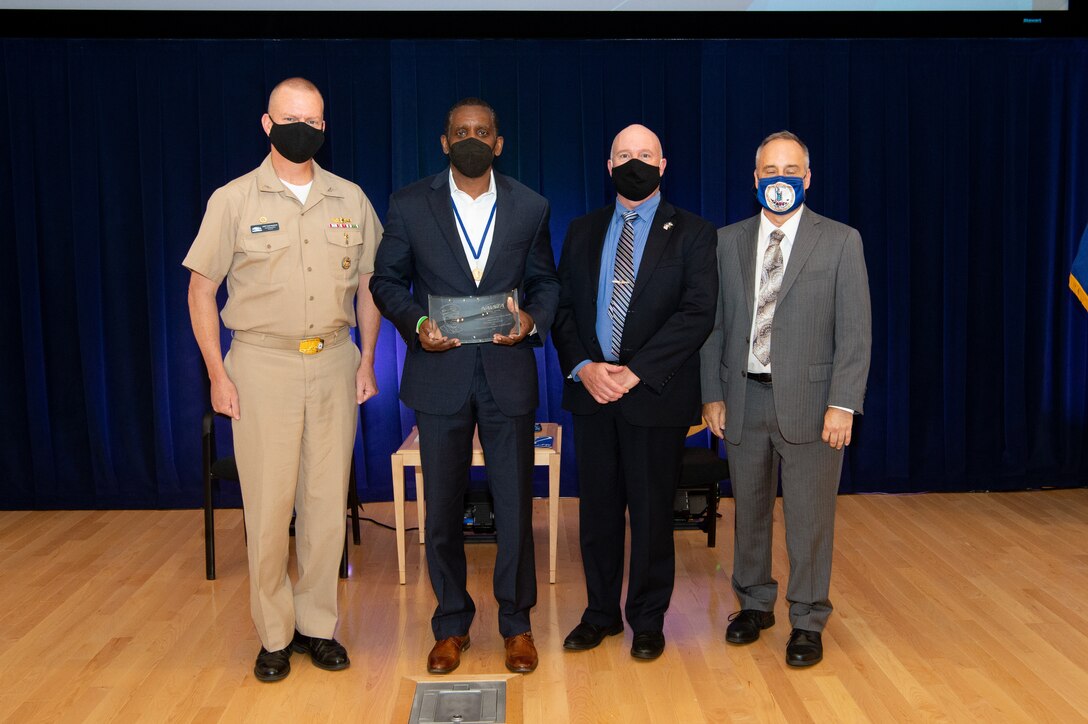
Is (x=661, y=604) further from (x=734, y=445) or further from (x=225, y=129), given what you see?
(x=225, y=129)

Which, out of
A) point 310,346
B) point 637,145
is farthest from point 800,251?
point 310,346

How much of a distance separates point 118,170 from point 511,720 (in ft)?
12.7

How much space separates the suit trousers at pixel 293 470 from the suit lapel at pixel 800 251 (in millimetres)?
1376

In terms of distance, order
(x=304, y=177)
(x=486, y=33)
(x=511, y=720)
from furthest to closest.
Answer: (x=486, y=33)
(x=304, y=177)
(x=511, y=720)

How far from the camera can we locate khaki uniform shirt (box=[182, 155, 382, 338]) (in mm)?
2877

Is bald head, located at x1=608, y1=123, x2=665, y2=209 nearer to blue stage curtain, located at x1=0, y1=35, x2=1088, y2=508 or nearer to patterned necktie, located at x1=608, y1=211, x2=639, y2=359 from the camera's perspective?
patterned necktie, located at x1=608, y1=211, x2=639, y2=359

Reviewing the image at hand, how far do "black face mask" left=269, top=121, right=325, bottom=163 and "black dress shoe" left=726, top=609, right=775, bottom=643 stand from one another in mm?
2034

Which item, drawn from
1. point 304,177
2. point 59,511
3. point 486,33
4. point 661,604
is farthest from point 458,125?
point 59,511

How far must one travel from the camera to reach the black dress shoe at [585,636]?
3174 millimetres

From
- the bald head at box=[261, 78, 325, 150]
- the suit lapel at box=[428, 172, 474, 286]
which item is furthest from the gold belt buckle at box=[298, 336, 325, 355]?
the bald head at box=[261, 78, 325, 150]

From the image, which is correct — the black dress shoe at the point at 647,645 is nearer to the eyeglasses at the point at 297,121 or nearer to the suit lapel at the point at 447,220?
the suit lapel at the point at 447,220

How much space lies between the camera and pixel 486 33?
5102 millimetres

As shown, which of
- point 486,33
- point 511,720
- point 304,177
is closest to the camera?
point 511,720

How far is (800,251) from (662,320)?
1.54ft
